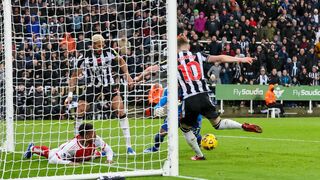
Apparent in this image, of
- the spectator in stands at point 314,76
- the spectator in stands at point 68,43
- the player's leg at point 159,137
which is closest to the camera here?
the player's leg at point 159,137

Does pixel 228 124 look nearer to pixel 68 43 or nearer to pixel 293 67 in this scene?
pixel 68 43

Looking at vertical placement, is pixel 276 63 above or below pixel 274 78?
above

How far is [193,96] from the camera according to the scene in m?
11.3

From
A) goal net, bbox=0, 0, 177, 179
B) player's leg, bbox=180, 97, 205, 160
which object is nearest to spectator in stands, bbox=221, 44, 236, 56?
goal net, bbox=0, 0, 177, 179

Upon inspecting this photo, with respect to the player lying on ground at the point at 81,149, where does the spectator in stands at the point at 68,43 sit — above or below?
above

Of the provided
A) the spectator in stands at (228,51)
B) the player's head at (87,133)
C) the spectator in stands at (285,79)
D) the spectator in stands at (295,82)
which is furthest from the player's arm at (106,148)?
the spectator in stands at (295,82)

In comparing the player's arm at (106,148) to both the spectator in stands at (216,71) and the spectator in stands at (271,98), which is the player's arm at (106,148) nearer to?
the spectator in stands at (216,71)

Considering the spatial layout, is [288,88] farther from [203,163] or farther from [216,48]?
[203,163]

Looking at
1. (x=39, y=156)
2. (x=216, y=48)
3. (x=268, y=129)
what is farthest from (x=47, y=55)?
(x=216, y=48)

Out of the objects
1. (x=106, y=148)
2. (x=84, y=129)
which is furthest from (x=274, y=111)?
(x=84, y=129)

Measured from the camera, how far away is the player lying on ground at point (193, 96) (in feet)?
37.0

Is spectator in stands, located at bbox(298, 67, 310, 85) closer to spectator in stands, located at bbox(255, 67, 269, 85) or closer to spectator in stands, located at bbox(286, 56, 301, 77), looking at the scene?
spectator in stands, located at bbox(286, 56, 301, 77)

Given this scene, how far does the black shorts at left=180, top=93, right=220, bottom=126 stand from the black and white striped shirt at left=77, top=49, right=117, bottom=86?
60.0 inches

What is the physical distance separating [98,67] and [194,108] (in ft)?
6.24
